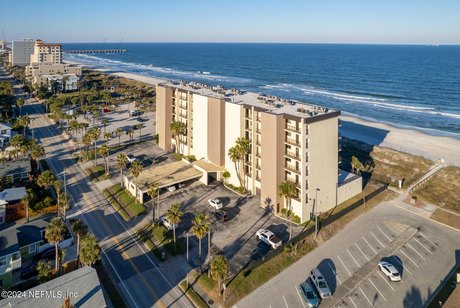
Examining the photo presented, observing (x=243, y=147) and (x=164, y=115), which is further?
(x=164, y=115)

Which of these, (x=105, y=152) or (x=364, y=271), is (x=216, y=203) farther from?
(x=105, y=152)

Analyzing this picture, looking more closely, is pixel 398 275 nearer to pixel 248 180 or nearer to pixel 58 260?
pixel 248 180

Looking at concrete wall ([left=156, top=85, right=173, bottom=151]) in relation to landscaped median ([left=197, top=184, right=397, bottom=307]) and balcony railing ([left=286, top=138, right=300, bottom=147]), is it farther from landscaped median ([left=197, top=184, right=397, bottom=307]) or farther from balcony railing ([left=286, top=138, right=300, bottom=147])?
landscaped median ([left=197, top=184, right=397, bottom=307])

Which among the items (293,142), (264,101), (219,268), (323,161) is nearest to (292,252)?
(219,268)

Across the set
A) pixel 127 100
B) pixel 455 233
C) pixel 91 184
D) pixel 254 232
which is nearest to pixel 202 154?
pixel 91 184

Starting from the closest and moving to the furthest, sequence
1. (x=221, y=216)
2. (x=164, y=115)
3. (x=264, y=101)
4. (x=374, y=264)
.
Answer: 1. (x=374, y=264)
2. (x=221, y=216)
3. (x=264, y=101)
4. (x=164, y=115)

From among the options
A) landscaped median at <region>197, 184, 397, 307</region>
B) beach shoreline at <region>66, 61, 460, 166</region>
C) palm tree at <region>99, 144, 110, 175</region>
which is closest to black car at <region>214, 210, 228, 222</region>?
landscaped median at <region>197, 184, 397, 307</region>

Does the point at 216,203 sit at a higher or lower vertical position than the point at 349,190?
lower

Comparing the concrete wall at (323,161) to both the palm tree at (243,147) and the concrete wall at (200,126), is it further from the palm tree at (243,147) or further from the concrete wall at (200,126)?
the concrete wall at (200,126)
